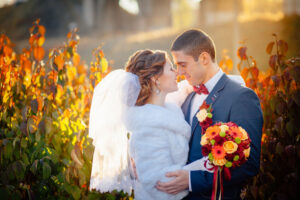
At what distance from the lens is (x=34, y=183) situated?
3.22 meters

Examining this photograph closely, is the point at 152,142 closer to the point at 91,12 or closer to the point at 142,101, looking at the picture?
the point at 142,101

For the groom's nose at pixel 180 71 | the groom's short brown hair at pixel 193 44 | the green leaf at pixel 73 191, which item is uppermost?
the groom's short brown hair at pixel 193 44

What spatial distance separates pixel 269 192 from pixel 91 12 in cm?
2661

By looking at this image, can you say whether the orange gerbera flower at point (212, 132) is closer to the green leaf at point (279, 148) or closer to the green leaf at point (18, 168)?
the green leaf at point (279, 148)

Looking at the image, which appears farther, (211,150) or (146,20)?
(146,20)

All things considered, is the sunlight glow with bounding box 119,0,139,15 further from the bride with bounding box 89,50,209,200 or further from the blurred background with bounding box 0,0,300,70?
the bride with bounding box 89,50,209,200

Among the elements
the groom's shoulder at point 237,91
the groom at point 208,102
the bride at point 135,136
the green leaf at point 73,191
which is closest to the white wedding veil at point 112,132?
the bride at point 135,136

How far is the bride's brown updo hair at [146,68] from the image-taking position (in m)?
3.06

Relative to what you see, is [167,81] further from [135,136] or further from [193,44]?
[135,136]

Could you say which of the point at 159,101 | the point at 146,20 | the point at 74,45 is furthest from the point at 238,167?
the point at 146,20

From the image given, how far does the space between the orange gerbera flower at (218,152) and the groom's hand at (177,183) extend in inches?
16.7

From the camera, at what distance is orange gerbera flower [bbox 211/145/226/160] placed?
7.57ft

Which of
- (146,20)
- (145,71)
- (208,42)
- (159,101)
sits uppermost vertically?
(146,20)

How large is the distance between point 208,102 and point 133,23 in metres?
25.3
